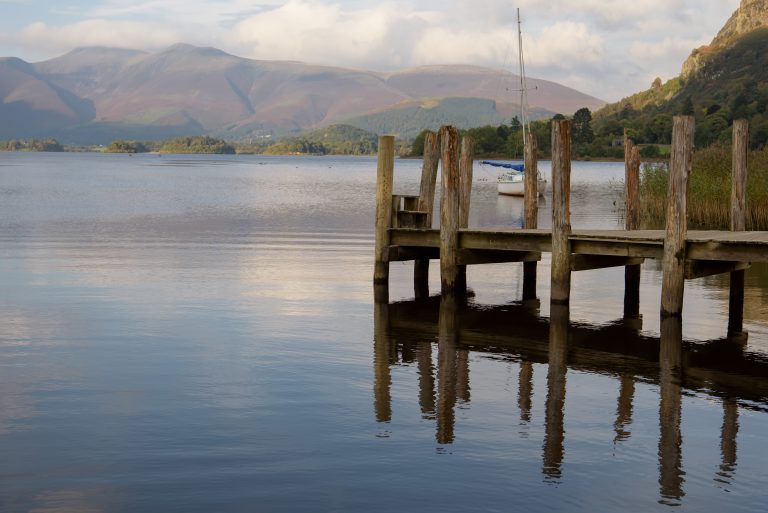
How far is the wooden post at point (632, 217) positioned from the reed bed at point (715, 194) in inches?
257

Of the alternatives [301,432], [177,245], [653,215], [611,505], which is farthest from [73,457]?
[653,215]

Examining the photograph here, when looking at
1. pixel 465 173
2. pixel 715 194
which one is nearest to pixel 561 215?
pixel 465 173

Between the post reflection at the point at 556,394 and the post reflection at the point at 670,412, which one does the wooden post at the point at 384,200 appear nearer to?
the post reflection at the point at 556,394

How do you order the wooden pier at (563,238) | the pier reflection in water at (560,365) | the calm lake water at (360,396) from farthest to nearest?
the wooden pier at (563,238)
the pier reflection in water at (560,365)
the calm lake water at (360,396)

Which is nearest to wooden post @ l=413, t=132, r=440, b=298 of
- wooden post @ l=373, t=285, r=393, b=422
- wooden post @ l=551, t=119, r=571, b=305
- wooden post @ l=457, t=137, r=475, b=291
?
wooden post @ l=457, t=137, r=475, b=291

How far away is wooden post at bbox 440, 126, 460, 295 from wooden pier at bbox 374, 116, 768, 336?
2 centimetres

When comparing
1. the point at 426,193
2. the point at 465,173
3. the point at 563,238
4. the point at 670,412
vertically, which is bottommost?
the point at 670,412

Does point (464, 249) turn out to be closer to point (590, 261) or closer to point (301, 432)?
point (590, 261)

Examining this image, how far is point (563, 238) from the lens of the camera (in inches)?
784

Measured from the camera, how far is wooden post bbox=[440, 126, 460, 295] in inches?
844

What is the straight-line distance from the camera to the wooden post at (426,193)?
931 inches

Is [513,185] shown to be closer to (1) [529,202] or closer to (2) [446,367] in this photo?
(1) [529,202]

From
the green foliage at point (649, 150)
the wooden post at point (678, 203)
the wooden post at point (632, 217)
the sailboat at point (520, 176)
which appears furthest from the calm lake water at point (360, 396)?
the green foliage at point (649, 150)

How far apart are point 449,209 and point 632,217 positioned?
14.4 feet
